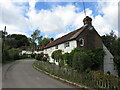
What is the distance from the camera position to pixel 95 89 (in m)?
10.0

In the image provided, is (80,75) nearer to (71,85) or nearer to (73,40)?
(71,85)

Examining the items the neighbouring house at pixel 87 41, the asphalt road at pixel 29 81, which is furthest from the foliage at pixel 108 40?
the asphalt road at pixel 29 81

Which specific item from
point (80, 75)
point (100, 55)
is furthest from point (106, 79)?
point (100, 55)

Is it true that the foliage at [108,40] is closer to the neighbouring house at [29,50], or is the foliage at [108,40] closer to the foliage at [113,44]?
the foliage at [113,44]

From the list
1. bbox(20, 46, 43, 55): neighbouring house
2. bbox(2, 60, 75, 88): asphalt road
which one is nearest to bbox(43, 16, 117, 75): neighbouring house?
bbox(2, 60, 75, 88): asphalt road

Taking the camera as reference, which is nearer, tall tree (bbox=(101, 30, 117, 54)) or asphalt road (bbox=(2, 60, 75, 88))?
asphalt road (bbox=(2, 60, 75, 88))

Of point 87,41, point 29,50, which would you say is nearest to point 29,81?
point 87,41

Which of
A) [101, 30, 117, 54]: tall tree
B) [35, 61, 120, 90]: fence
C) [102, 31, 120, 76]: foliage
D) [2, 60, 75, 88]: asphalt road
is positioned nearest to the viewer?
[35, 61, 120, 90]: fence

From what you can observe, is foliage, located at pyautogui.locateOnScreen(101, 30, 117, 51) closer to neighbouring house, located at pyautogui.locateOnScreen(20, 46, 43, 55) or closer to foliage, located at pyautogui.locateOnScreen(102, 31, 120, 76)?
foliage, located at pyautogui.locateOnScreen(102, 31, 120, 76)

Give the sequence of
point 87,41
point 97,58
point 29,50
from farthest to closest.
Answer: point 29,50 → point 87,41 → point 97,58

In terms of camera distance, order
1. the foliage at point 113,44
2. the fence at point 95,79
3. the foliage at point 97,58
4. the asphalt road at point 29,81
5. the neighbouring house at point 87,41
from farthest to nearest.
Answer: the foliage at point 113,44, the neighbouring house at point 87,41, the foliage at point 97,58, the asphalt road at point 29,81, the fence at point 95,79

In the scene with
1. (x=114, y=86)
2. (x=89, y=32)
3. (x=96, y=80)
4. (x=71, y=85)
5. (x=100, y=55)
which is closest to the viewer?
(x=114, y=86)

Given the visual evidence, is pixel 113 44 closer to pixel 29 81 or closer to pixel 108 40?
pixel 108 40

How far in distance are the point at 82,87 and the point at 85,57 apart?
9.81 feet
